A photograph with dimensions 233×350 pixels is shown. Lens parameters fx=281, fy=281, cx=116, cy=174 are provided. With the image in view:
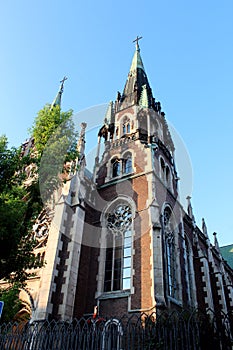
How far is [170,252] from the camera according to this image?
16.5 m

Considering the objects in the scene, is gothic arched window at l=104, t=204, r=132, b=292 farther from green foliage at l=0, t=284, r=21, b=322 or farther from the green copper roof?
the green copper roof

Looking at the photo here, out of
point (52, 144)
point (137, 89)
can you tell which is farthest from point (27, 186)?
point (137, 89)

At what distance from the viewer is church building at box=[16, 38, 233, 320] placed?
43.1 feet

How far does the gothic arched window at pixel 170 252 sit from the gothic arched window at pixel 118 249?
216cm

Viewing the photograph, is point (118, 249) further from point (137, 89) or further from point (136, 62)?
point (136, 62)

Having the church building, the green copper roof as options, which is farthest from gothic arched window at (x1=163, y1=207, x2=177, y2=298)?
the green copper roof

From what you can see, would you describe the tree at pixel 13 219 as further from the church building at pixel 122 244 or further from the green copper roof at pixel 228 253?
the green copper roof at pixel 228 253

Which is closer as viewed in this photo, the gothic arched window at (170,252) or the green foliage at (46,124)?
the green foliage at (46,124)

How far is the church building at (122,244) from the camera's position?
1315 cm

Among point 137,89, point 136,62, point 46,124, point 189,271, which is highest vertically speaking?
point 136,62

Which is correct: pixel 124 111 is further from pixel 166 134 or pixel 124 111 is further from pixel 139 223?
pixel 139 223

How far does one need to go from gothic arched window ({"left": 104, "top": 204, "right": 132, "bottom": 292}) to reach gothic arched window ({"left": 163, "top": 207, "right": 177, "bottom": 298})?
7.08 feet

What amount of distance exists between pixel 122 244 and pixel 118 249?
0.35 meters

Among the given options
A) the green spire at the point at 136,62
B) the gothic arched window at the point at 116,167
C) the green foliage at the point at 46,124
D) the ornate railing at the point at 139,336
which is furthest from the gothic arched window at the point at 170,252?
the green spire at the point at 136,62
